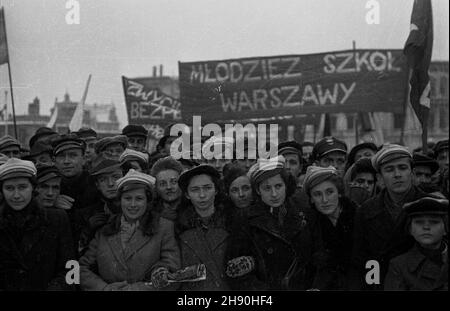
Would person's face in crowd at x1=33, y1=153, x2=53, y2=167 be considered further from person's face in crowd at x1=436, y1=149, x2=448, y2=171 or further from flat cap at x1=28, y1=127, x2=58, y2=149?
person's face in crowd at x1=436, y1=149, x2=448, y2=171

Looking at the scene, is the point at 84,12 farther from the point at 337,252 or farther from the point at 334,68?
the point at 334,68

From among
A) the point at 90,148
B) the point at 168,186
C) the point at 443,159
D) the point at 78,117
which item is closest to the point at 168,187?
the point at 168,186

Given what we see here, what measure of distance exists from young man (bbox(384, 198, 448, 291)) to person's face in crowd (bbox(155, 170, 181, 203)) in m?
1.64

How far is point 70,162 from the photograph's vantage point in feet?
16.3

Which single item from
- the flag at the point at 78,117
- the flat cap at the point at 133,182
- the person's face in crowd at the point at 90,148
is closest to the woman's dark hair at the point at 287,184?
the flat cap at the point at 133,182

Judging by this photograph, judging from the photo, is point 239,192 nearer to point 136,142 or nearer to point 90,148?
point 136,142

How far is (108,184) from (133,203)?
2.03ft

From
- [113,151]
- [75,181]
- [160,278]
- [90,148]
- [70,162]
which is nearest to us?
[160,278]

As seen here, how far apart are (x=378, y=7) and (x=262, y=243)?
2292 millimetres

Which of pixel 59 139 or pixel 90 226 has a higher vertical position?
pixel 59 139

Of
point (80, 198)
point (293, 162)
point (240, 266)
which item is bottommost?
point (240, 266)

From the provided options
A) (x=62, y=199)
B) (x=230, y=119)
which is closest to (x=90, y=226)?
(x=62, y=199)

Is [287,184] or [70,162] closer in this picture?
[287,184]
